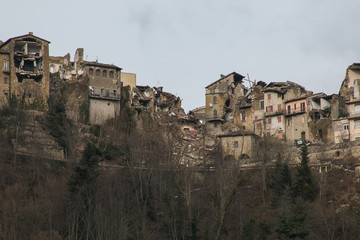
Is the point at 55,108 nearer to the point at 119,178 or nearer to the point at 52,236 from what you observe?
the point at 119,178

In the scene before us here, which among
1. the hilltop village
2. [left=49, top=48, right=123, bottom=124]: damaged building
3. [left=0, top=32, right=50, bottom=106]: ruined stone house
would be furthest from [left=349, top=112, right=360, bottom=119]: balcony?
[left=0, top=32, right=50, bottom=106]: ruined stone house

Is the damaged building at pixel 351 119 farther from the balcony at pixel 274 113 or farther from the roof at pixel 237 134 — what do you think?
the roof at pixel 237 134

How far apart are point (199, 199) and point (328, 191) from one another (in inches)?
461

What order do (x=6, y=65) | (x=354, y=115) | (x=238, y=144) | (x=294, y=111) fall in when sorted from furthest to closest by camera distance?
(x=294, y=111) < (x=6, y=65) < (x=238, y=144) < (x=354, y=115)

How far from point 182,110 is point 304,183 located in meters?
36.0

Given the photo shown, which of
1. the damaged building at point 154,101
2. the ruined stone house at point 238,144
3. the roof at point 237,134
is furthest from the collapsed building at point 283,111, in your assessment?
the damaged building at point 154,101

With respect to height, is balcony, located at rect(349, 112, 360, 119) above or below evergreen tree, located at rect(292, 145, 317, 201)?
above

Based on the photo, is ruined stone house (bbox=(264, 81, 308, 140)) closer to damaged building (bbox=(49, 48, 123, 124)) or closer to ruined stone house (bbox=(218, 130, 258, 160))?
ruined stone house (bbox=(218, 130, 258, 160))

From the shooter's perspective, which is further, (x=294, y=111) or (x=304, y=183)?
(x=294, y=111)

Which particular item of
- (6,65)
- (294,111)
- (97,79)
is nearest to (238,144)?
(294,111)

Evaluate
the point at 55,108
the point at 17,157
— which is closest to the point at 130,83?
the point at 55,108

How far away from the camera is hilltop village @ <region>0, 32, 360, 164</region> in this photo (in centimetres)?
9538

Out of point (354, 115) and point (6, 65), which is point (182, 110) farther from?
point (354, 115)

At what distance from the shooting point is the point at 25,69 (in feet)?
328
